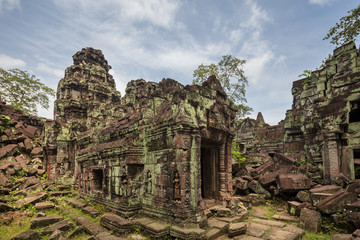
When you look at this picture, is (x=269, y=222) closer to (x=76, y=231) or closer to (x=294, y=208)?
(x=294, y=208)

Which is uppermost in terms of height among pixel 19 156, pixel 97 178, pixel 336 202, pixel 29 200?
pixel 19 156

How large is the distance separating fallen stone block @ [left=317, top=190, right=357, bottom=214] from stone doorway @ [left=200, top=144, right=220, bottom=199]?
338 cm

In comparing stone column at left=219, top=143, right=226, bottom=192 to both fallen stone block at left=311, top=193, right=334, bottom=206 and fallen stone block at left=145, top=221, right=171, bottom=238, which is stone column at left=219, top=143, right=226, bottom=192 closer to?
fallen stone block at left=145, top=221, right=171, bottom=238

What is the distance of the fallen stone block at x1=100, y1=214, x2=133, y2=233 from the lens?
18.3 ft

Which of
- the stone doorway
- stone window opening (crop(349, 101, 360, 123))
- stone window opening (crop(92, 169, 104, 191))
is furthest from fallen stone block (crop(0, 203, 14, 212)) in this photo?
stone window opening (crop(349, 101, 360, 123))

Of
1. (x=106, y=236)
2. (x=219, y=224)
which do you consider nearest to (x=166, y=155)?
(x=219, y=224)

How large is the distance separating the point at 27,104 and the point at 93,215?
2403 centimetres

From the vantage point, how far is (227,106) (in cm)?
784

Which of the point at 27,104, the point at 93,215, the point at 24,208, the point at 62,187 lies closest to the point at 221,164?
the point at 93,215

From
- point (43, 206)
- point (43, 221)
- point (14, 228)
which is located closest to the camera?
point (14, 228)

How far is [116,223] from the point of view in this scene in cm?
572

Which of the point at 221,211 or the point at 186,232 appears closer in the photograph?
the point at 186,232

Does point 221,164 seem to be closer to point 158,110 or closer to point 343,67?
point 158,110

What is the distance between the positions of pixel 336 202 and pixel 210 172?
4075mm
